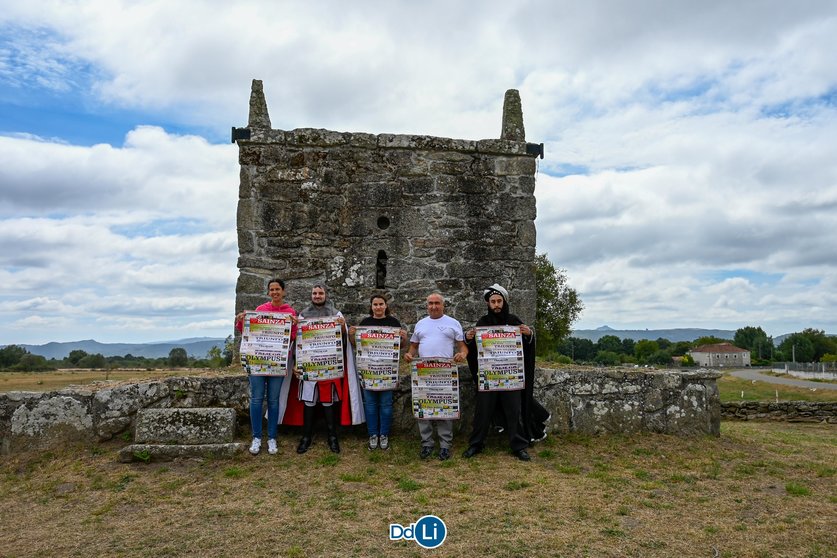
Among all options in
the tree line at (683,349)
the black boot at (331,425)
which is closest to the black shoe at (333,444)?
the black boot at (331,425)

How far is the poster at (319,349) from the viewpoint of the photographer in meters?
6.45

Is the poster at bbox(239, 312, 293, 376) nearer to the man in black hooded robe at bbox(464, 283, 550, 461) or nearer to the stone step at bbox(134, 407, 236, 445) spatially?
the stone step at bbox(134, 407, 236, 445)

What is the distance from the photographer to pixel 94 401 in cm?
659

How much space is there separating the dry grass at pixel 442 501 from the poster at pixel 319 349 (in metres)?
0.80

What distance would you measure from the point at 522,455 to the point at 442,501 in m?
1.56

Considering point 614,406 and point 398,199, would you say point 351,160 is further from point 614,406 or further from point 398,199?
point 614,406

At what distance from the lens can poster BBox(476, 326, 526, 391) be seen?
634 cm

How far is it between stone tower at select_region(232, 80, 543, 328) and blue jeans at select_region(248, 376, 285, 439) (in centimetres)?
212

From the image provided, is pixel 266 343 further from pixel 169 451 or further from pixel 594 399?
pixel 594 399

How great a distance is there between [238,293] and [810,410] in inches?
597

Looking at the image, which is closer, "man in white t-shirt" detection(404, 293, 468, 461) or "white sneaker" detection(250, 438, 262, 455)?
"white sneaker" detection(250, 438, 262, 455)

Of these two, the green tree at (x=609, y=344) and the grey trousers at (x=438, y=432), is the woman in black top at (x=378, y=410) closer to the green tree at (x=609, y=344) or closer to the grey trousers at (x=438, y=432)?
the grey trousers at (x=438, y=432)

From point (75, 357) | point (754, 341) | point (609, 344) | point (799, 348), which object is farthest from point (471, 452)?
point (754, 341)

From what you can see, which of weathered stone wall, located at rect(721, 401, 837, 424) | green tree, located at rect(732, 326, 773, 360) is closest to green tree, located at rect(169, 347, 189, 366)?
weathered stone wall, located at rect(721, 401, 837, 424)
